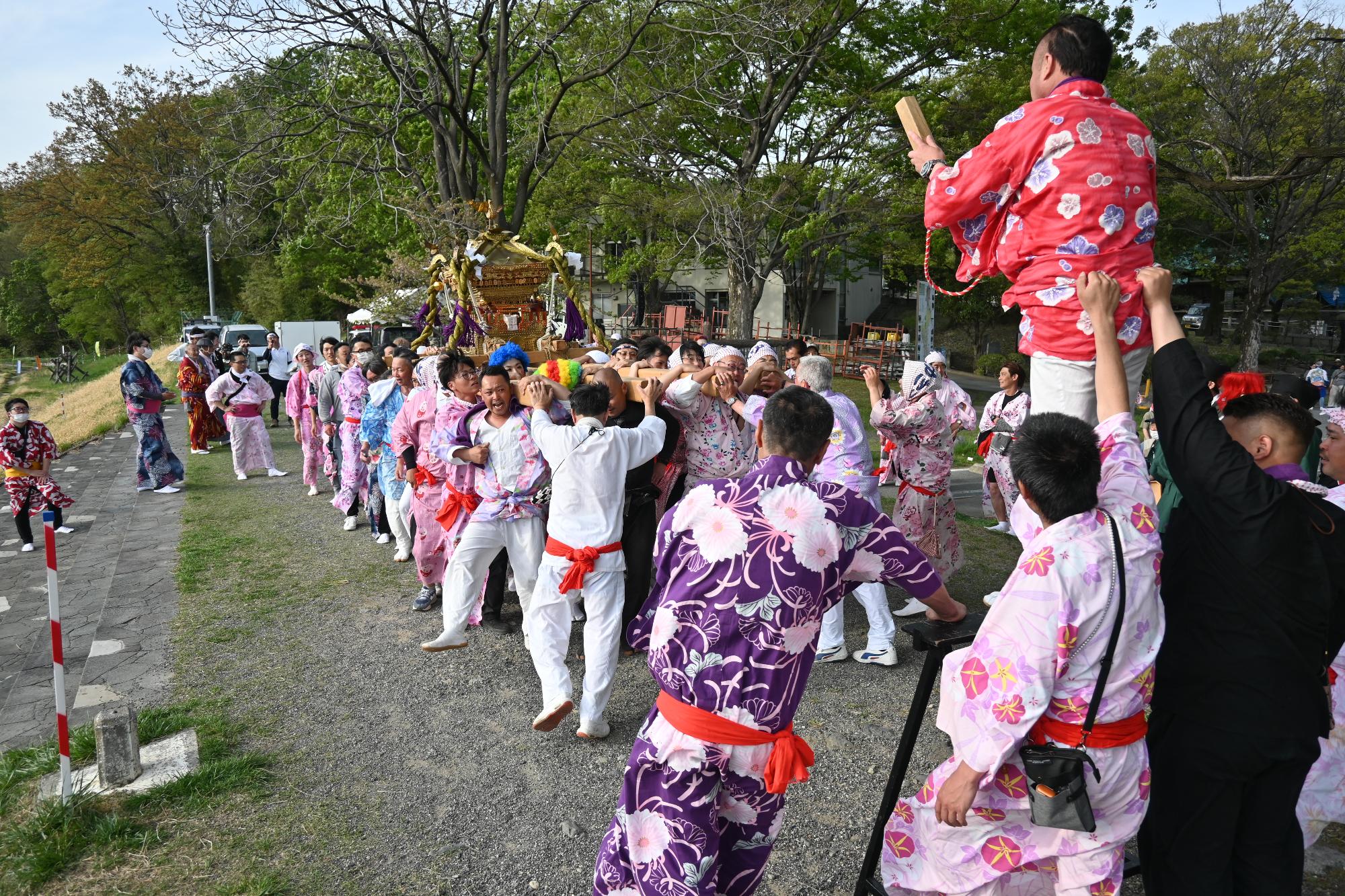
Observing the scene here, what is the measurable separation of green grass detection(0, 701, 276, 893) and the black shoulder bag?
337 cm

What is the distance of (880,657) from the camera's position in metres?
5.22

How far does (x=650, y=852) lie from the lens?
2.44 m

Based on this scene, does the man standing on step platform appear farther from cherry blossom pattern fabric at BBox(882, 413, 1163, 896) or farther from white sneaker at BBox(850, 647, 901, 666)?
white sneaker at BBox(850, 647, 901, 666)

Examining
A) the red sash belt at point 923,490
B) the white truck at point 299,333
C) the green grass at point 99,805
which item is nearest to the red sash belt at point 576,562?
the green grass at point 99,805

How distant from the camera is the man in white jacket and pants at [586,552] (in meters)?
4.21

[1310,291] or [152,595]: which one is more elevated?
[1310,291]

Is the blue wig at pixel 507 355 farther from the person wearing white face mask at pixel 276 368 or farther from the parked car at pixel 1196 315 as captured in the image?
the parked car at pixel 1196 315

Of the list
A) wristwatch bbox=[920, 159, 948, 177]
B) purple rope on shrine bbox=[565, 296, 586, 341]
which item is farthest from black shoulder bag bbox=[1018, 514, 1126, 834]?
purple rope on shrine bbox=[565, 296, 586, 341]

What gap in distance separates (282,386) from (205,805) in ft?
48.8

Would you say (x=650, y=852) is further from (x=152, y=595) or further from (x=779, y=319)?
(x=779, y=319)

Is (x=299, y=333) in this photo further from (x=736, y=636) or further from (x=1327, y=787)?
(x=1327, y=787)

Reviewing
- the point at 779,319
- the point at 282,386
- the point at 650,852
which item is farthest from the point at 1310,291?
the point at 650,852

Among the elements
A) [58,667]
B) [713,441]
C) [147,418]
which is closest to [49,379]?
[147,418]

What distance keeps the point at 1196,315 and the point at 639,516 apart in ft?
120
